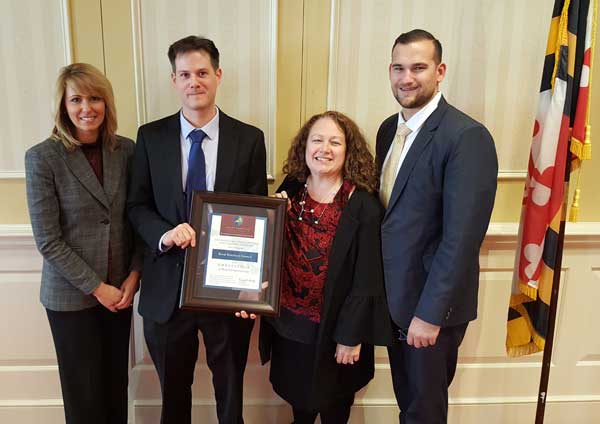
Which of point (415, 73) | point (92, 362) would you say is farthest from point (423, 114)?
point (92, 362)

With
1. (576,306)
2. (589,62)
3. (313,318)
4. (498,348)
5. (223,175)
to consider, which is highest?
(589,62)

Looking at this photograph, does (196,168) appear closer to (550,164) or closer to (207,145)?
(207,145)

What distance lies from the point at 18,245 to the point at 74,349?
0.65 metres

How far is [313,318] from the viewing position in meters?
1.64

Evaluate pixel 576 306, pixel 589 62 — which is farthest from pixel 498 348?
pixel 589 62

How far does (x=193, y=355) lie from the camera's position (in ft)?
5.99

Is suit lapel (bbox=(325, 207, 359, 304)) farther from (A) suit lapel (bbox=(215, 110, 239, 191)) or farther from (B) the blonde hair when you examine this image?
(B) the blonde hair

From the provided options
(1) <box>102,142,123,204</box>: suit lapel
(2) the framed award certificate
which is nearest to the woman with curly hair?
(2) the framed award certificate

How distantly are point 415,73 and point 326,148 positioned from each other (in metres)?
0.38

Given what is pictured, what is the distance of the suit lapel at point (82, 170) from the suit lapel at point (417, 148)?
1044 mm

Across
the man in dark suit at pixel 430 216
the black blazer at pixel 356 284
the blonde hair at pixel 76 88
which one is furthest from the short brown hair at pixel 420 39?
the blonde hair at pixel 76 88

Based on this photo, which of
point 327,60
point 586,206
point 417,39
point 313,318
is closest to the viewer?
point 417,39

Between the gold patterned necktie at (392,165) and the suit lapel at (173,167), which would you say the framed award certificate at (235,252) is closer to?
the suit lapel at (173,167)

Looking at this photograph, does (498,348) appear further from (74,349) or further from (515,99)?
(74,349)
